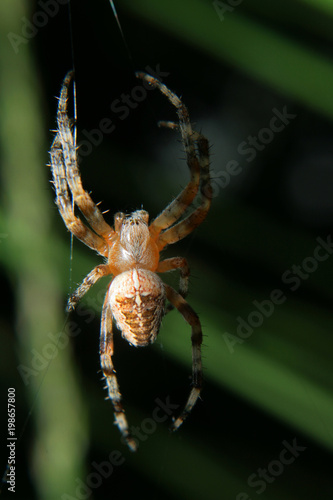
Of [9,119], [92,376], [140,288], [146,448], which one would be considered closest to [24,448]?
[92,376]

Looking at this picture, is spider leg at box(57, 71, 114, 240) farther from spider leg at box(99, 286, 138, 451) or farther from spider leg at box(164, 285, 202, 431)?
spider leg at box(164, 285, 202, 431)

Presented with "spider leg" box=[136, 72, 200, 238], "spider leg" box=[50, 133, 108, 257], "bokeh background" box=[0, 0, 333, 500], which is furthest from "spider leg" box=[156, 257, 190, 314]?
"spider leg" box=[50, 133, 108, 257]

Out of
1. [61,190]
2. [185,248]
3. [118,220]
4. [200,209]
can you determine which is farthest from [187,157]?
[185,248]

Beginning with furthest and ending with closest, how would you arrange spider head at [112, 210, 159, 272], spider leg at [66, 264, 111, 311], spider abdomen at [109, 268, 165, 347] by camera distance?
spider head at [112, 210, 159, 272], spider leg at [66, 264, 111, 311], spider abdomen at [109, 268, 165, 347]

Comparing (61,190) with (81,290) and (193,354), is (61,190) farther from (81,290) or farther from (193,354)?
(193,354)

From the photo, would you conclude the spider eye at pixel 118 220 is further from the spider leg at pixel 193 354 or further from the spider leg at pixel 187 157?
the spider leg at pixel 193 354
